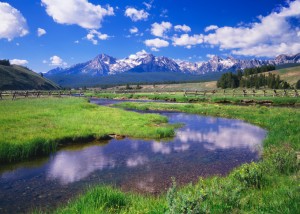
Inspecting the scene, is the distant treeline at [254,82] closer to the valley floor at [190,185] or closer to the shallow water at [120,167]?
the valley floor at [190,185]

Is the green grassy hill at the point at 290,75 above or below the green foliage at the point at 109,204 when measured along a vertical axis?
above

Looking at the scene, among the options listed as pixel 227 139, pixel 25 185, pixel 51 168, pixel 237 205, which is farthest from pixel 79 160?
pixel 227 139

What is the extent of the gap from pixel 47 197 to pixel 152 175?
5256mm

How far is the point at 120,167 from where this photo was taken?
1547cm

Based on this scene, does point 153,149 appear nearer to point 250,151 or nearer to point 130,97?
point 250,151

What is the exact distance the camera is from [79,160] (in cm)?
1691

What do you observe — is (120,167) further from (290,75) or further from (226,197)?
(290,75)

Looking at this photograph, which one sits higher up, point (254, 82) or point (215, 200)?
point (254, 82)

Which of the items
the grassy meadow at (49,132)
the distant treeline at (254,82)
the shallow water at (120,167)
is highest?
the distant treeline at (254,82)

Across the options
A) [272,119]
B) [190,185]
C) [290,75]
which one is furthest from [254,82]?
[190,185]

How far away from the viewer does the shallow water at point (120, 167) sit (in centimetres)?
1179

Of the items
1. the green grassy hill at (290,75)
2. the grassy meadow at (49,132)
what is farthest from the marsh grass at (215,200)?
the green grassy hill at (290,75)

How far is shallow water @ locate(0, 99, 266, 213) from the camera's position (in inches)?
464

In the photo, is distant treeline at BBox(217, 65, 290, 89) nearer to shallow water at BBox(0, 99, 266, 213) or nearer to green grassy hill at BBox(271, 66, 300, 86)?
green grassy hill at BBox(271, 66, 300, 86)
